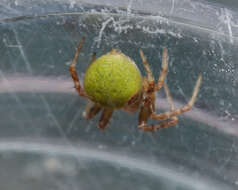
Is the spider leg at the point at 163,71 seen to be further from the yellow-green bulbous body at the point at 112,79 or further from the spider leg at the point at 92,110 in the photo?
the spider leg at the point at 92,110

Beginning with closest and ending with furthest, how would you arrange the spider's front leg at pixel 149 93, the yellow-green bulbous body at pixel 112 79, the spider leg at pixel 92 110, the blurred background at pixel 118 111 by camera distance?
the yellow-green bulbous body at pixel 112 79 < the spider's front leg at pixel 149 93 < the spider leg at pixel 92 110 < the blurred background at pixel 118 111

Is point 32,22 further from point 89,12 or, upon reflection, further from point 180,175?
point 180,175

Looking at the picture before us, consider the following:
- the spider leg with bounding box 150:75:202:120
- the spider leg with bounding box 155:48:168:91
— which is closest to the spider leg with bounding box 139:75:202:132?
the spider leg with bounding box 150:75:202:120

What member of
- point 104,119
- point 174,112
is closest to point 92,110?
point 104,119

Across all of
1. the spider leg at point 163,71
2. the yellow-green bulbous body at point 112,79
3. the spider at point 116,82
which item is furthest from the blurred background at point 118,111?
the yellow-green bulbous body at point 112,79

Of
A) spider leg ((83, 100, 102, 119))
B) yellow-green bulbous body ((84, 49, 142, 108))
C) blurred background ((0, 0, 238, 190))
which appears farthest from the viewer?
blurred background ((0, 0, 238, 190))

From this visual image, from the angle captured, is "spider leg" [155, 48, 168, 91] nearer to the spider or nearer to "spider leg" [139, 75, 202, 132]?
the spider

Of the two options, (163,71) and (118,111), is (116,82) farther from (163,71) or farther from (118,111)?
(118,111)

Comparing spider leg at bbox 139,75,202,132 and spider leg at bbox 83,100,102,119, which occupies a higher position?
spider leg at bbox 139,75,202,132
